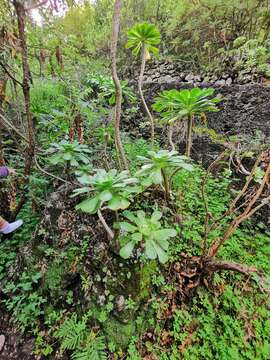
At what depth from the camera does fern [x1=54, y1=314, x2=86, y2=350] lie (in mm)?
1491

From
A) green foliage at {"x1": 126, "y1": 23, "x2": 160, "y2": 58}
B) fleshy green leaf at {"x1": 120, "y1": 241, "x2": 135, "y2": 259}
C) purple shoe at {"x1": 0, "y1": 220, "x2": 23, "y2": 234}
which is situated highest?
green foliage at {"x1": 126, "y1": 23, "x2": 160, "y2": 58}

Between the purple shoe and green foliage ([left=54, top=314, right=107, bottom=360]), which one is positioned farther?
the purple shoe

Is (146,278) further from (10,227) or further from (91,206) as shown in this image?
(10,227)

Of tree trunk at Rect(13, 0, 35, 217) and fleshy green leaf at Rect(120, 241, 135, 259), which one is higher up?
tree trunk at Rect(13, 0, 35, 217)

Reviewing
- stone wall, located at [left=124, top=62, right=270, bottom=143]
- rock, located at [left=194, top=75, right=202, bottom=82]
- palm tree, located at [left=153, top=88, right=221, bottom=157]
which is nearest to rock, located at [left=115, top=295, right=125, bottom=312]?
palm tree, located at [left=153, top=88, right=221, bottom=157]

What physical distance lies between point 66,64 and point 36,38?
55cm

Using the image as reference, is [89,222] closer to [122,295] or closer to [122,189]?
[122,295]

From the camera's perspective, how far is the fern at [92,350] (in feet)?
4.65

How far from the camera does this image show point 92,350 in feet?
4.74

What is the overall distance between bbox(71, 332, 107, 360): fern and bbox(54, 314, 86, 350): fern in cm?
6

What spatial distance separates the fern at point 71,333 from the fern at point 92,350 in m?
0.06

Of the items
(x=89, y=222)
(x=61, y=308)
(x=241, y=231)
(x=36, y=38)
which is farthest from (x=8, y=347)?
(x=36, y=38)

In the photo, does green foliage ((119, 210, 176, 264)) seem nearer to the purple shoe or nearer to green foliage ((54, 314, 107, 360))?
green foliage ((54, 314, 107, 360))

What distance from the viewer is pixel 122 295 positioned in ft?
5.30
